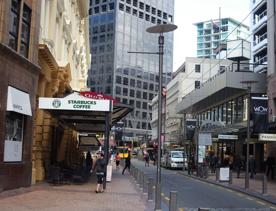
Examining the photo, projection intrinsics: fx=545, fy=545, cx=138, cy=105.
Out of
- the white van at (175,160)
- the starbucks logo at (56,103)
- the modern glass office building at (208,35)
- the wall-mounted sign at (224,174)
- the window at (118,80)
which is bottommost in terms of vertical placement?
the wall-mounted sign at (224,174)

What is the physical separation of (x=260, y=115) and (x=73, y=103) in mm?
14500

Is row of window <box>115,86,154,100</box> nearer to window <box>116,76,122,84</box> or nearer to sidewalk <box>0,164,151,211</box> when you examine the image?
window <box>116,76,122,84</box>

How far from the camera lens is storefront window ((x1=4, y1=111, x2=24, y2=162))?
64.7ft

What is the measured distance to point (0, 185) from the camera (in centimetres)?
1855

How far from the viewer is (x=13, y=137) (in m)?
20.6

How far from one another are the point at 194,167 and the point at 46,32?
20.8 metres

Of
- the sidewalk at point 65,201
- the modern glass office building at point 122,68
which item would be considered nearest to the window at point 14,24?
the sidewalk at point 65,201

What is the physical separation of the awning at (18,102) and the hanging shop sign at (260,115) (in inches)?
673

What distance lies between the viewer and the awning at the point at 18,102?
19234 millimetres

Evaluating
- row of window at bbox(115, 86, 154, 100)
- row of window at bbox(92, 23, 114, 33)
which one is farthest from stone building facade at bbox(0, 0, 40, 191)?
row of window at bbox(115, 86, 154, 100)

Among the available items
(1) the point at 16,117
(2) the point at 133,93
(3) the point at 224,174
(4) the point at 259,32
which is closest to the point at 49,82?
(1) the point at 16,117

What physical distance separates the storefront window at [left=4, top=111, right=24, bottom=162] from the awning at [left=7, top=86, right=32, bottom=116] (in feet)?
1.11

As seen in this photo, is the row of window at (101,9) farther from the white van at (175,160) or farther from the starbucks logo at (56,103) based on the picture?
the starbucks logo at (56,103)

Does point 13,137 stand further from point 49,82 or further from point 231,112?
point 231,112
